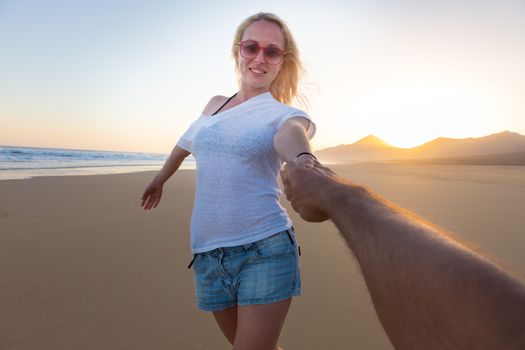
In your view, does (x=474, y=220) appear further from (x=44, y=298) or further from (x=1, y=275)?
(x=1, y=275)

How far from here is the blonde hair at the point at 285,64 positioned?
2.05 m

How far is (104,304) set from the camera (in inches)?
119

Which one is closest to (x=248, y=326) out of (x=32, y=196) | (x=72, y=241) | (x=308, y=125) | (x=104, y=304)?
(x=308, y=125)

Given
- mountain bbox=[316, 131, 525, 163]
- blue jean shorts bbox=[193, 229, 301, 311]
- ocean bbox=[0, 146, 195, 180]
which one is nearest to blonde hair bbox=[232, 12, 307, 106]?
blue jean shorts bbox=[193, 229, 301, 311]

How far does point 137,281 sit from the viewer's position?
→ 3.48 metres

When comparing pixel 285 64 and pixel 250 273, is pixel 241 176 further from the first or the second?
pixel 285 64

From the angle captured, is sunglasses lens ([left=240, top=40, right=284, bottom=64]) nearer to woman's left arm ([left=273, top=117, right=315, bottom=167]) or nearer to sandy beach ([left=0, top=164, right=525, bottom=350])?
woman's left arm ([left=273, top=117, right=315, bottom=167])

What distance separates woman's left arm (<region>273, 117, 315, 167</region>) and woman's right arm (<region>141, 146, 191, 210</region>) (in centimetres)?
100

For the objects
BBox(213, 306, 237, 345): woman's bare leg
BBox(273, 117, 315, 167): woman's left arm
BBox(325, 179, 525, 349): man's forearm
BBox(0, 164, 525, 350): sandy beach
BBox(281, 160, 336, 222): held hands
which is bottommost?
BBox(0, 164, 525, 350): sandy beach

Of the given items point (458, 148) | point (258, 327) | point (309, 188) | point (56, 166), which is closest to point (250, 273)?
point (258, 327)

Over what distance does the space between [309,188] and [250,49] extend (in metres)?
1.13

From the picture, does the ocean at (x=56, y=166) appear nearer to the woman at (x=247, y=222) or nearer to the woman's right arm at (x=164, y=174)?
the woman's right arm at (x=164, y=174)

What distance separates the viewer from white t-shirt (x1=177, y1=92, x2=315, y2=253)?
165 centimetres

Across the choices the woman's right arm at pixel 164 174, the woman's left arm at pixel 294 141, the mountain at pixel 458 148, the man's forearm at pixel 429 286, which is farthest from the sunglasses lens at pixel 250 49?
the mountain at pixel 458 148
